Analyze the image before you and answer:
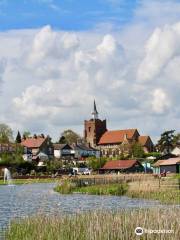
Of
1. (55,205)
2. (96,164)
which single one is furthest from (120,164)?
(55,205)

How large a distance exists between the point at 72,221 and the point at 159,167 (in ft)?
346

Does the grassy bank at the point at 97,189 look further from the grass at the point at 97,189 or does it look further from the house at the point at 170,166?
the house at the point at 170,166

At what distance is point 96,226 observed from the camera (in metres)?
24.9

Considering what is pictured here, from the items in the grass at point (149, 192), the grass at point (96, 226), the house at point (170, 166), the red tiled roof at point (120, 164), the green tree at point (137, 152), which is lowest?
the grass at point (96, 226)

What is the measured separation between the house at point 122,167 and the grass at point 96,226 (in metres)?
132

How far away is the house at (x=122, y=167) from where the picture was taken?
160 meters

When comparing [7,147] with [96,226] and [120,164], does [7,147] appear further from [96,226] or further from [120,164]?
[96,226]

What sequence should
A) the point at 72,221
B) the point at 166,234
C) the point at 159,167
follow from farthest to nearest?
1. the point at 159,167
2. the point at 72,221
3. the point at 166,234

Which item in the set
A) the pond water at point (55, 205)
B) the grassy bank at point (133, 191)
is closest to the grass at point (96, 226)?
the pond water at point (55, 205)

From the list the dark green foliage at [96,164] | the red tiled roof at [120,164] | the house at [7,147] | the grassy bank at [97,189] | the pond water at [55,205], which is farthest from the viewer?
the house at [7,147]

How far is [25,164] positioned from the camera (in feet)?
538

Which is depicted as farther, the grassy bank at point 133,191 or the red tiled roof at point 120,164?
the red tiled roof at point 120,164

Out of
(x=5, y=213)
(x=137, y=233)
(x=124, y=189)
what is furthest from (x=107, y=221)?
(x=124, y=189)

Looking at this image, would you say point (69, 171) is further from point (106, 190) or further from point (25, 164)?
point (106, 190)
